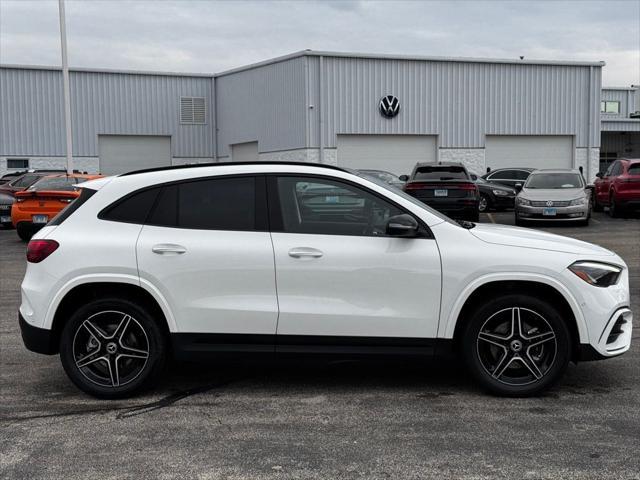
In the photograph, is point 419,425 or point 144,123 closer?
point 419,425

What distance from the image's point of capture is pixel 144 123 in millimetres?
38500

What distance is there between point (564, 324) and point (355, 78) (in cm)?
2945

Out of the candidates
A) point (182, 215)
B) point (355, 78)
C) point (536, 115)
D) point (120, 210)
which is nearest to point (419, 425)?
point (182, 215)

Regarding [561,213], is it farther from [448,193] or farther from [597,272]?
[597,272]

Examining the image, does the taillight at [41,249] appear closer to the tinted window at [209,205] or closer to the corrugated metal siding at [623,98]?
the tinted window at [209,205]

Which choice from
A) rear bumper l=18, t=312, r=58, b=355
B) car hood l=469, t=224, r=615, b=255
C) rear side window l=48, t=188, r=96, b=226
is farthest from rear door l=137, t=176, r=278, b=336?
car hood l=469, t=224, r=615, b=255

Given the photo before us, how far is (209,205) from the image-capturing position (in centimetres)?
537

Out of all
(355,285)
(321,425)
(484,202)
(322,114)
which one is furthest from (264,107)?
(321,425)

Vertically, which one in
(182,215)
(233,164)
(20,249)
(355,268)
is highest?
(233,164)

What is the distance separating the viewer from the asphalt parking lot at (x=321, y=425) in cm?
406

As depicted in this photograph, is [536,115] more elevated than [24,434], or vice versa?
[536,115]

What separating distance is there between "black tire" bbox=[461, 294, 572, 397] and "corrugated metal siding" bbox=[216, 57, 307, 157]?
28236mm

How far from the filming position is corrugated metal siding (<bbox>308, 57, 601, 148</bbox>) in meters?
33.4

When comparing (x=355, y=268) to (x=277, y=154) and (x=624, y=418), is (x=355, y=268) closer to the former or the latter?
(x=624, y=418)
